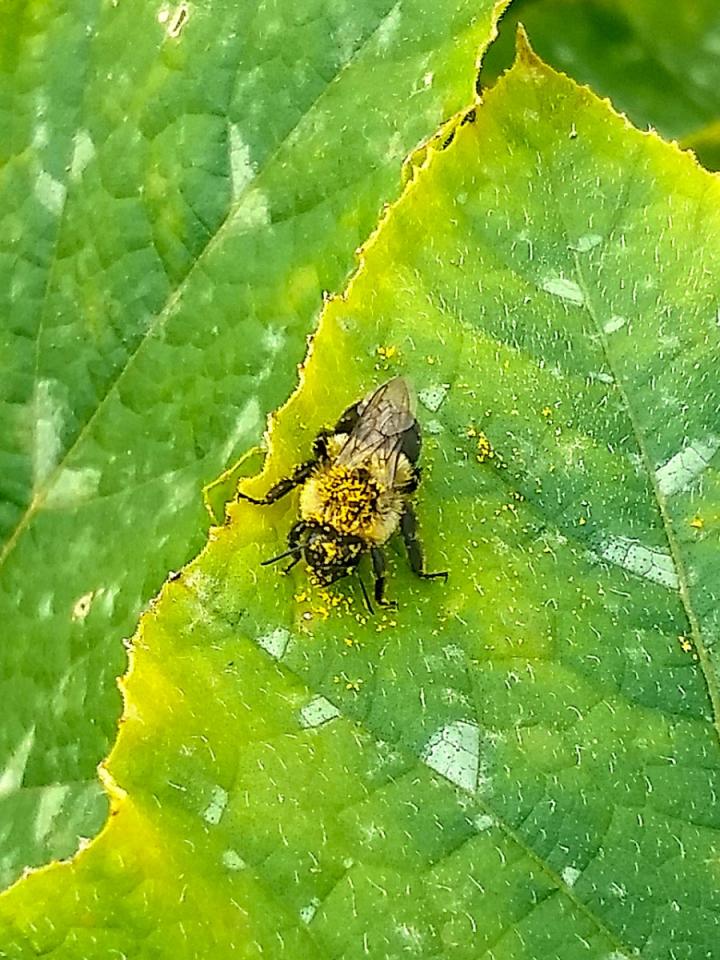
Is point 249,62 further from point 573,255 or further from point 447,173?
point 573,255

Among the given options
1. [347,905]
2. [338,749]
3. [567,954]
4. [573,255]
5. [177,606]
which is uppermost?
[573,255]

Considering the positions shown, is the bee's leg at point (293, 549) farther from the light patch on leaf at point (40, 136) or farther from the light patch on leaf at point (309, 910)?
the light patch on leaf at point (40, 136)

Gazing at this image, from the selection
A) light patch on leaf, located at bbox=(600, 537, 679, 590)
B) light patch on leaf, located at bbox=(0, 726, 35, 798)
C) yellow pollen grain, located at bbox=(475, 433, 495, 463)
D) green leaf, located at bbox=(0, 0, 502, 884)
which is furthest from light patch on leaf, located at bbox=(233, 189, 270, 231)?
light patch on leaf, located at bbox=(0, 726, 35, 798)

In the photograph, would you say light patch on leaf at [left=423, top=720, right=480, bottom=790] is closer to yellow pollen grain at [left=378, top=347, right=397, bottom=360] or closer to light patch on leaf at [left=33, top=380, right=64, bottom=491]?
yellow pollen grain at [left=378, top=347, right=397, bottom=360]

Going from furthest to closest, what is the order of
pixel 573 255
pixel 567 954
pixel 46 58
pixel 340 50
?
pixel 46 58 < pixel 340 50 < pixel 573 255 < pixel 567 954

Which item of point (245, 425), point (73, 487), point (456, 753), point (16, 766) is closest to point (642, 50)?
point (245, 425)

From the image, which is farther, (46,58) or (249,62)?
(46,58)

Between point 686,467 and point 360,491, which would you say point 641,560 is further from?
point 360,491

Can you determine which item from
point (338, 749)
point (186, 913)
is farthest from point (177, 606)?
point (186, 913)
